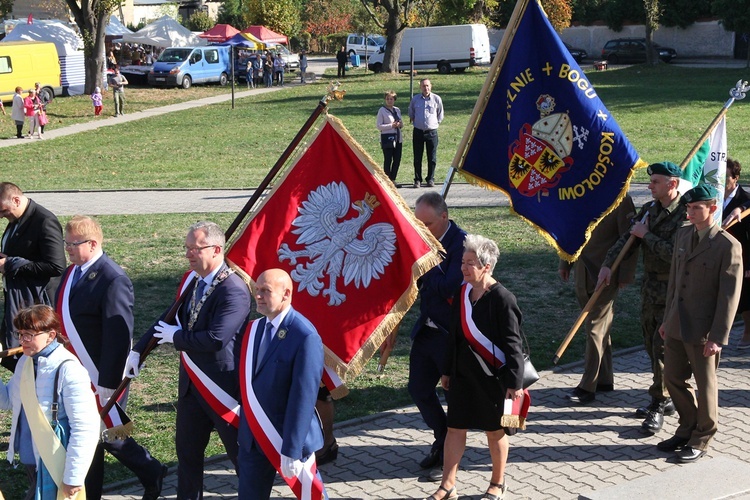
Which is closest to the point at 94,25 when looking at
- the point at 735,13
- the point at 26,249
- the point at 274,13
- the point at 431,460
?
the point at 274,13

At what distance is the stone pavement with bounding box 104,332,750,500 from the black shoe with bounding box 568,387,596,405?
0.07 m

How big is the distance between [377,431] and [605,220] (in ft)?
8.32

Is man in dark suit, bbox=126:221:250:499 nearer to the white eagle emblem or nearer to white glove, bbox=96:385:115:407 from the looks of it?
white glove, bbox=96:385:115:407

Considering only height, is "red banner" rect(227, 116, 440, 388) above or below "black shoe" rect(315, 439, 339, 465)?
above

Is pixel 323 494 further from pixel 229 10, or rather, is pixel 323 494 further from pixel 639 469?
pixel 229 10

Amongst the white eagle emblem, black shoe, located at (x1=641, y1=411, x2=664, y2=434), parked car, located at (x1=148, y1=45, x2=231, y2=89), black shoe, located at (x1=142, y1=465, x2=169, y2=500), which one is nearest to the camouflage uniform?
black shoe, located at (x1=641, y1=411, x2=664, y2=434)

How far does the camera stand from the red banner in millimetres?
6516

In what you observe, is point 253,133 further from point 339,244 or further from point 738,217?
point 339,244

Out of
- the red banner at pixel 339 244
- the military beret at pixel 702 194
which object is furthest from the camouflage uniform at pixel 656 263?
the red banner at pixel 339 244

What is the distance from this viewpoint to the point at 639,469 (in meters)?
6.69

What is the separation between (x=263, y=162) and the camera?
23141 mm

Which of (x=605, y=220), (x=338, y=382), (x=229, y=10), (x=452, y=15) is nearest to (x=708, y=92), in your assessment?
(x=452, y=15)

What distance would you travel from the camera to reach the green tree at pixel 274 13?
58281mm

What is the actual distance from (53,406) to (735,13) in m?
49.4
